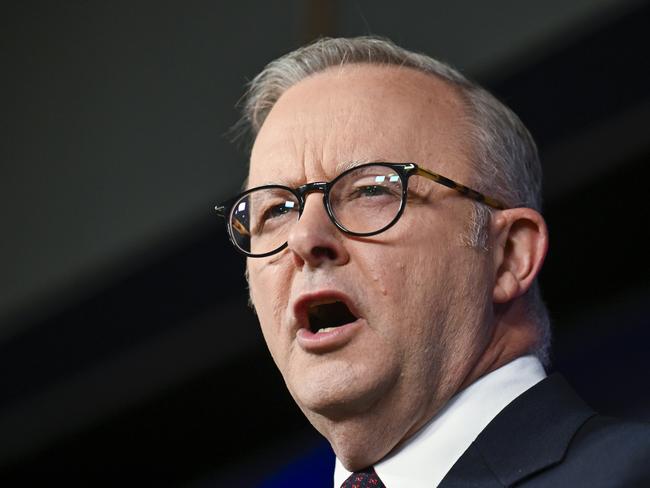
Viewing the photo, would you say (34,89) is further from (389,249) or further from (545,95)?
(389,249)

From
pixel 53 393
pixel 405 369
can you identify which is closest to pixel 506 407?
pixel 405 369

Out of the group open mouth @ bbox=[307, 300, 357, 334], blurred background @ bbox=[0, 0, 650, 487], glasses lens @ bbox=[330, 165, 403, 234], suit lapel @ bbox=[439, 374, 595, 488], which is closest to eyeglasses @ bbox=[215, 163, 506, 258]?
glasses lens @ bbox=[330, 165, 403, 234]

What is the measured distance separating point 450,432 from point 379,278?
0.84 ft

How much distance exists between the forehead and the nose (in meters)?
0.09

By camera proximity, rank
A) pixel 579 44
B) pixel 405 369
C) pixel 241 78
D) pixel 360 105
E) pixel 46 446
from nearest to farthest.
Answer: pixel 405 369 → pixel 360 105 → pixel 579 44 → pixel 241 78 → pixel 46 446

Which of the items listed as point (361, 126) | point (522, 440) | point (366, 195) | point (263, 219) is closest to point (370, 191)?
point (366, 195)

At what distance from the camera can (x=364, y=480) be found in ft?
5.35

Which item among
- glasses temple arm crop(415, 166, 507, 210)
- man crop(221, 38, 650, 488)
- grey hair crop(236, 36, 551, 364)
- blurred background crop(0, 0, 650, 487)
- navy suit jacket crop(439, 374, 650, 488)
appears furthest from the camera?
blurred background crop(0, 0, 650, 487)

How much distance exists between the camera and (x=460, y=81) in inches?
73.8

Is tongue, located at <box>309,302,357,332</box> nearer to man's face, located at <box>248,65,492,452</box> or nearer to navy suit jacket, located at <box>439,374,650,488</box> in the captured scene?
man's face, located at <box>248,65,492,452</box>

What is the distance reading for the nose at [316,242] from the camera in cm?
160

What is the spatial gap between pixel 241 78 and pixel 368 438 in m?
2.19

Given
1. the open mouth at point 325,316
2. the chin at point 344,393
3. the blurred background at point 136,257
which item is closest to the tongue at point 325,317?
the open mouth at point 325,316

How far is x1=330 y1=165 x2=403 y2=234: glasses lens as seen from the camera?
5.44 ft
